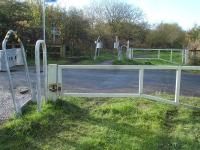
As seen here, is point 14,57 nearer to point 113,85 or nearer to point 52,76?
point 113,85

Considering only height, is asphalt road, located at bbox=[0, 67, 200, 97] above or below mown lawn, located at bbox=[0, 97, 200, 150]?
above

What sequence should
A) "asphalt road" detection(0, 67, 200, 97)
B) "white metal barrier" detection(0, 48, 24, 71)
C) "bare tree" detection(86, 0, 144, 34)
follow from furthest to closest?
"bare tree" detection(86, 0, 144, 34) < "white metal barrier" detection(0, 48, 24, 71) < "asphalt road" detection(0, 67, 200, 97)

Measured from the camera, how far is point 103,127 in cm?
592

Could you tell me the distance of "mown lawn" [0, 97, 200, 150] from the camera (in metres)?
5.15

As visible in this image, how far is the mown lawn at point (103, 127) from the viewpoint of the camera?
5152 millimetres

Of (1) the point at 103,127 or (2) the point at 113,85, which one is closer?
(1) the point at 103,127

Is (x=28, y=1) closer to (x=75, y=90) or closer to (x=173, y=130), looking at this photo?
(x=75, y=90)

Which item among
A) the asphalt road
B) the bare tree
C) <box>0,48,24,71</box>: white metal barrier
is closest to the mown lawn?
the asphalt road

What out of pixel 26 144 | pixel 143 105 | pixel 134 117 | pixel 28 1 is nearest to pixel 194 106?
pixel 143 105

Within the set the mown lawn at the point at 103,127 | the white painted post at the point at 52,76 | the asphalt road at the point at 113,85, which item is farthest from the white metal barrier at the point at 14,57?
the mown lawn at the point at 103,127

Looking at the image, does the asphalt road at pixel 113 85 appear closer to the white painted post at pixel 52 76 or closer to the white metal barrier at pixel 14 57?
the white painted post at pixel 52 76

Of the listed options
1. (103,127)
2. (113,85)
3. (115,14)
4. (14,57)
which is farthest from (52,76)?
(115,14)

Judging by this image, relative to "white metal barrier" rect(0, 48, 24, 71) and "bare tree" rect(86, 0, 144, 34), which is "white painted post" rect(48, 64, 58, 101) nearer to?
"white metal barrier" rect(0, 48, 24, 71)

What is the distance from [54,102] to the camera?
7340 mm
